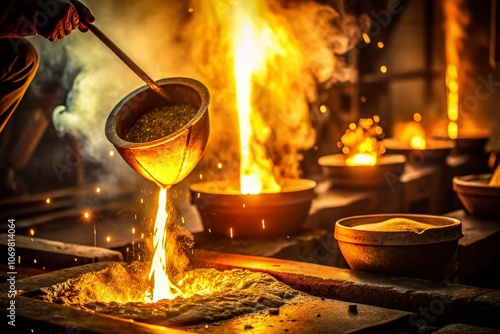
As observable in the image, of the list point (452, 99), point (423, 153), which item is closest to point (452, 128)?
point (452, 99)

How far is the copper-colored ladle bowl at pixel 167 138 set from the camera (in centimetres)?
419

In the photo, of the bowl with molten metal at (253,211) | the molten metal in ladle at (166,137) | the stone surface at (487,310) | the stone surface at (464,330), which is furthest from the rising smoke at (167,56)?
the stone surface at (464,330)

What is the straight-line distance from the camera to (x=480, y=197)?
6688 mm

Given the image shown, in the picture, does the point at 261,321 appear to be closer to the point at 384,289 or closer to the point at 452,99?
the point at 384,289

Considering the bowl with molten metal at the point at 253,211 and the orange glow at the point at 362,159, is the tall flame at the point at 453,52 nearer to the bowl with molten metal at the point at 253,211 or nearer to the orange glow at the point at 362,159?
the orange glow at the point at 362,159

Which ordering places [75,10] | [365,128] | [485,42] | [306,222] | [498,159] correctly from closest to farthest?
[75,10]
[306,222]
[498,159]
[365,128]
[485,42]

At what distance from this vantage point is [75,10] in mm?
4473

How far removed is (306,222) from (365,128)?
4409mm

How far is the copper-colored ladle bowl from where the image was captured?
4188 millimetres

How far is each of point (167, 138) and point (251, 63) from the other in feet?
9.64

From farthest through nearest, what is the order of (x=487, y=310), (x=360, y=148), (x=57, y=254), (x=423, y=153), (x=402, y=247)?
(x=423, y=153) → (x=360, y=148) → (x=57, y=254) → (x=402, y=247) → (x=487, y=310)

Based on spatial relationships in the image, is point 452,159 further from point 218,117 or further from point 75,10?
point 75,10

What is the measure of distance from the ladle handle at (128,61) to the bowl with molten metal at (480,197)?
339 centimetres

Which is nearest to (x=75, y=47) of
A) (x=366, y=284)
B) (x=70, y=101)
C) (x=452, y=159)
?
(x=70, y=101)
